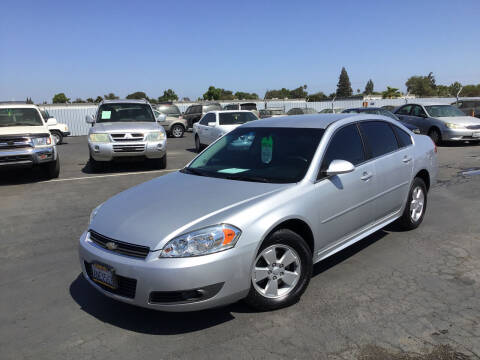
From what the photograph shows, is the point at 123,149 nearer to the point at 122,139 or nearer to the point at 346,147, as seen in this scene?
the point at 122,139

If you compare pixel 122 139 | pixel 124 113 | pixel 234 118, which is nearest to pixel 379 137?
pixel 122 139

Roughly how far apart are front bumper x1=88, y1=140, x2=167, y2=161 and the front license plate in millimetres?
7364

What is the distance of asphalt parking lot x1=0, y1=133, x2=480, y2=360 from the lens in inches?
114

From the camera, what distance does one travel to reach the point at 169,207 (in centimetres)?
338

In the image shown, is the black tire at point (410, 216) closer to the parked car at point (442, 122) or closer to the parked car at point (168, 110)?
the parked car at point (442, 122)

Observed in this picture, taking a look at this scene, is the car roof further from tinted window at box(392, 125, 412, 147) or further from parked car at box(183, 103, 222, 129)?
parked car at box(183, 103, 222, 129)

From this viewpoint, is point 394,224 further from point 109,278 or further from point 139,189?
point 109,278

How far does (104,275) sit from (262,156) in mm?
1894

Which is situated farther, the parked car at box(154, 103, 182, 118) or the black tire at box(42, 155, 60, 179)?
the parked car at box(154, 103, 182, 118)

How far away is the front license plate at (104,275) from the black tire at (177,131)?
20.1 metres

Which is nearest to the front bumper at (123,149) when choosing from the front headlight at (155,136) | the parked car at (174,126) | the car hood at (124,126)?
the front headlight at (155,136)

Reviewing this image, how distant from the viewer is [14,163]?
29.6 feet

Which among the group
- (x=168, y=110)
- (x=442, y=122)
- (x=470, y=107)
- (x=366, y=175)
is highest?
(x=470, y=107)

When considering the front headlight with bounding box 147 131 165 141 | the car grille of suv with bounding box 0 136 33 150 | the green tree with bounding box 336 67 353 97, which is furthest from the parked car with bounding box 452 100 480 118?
the green tree with bounding box 336 67 353 97
